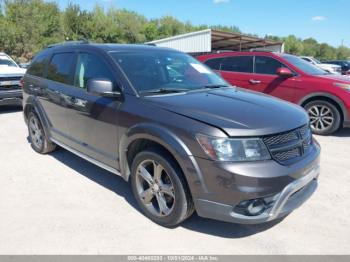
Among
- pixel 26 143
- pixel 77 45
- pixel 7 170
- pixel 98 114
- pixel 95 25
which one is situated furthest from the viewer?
pixel 95 25

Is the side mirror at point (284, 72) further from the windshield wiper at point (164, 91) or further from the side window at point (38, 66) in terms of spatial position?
the side window at point (38, 66)

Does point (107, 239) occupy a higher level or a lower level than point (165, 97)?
lower

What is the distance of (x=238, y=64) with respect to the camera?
8.09 m

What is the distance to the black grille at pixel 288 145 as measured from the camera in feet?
9.11

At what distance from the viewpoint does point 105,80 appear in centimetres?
337

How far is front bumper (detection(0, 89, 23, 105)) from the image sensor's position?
344 inches

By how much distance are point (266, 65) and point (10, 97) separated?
6.81 meters

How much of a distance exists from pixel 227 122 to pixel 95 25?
4626cm

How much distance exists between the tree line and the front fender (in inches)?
837

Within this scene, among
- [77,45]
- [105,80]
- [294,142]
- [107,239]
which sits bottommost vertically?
[107,239]

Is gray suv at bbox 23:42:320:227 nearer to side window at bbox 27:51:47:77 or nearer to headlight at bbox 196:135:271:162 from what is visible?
headlight at bbox 196:135:271:162

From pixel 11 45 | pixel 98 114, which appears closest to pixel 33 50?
pixel 11 45

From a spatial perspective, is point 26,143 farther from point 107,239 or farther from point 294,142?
point 294,142

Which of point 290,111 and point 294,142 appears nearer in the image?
point 294,142
